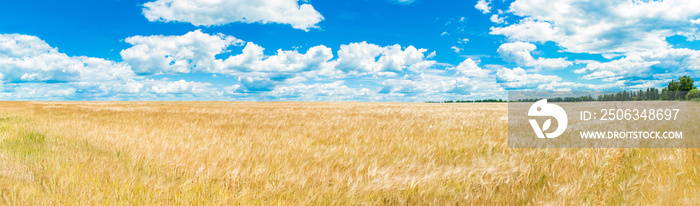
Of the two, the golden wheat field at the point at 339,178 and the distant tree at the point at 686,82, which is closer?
the golden wheat field at the point at 339,178

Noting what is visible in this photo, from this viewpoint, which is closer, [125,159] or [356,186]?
[356,186]

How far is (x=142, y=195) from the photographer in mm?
2465

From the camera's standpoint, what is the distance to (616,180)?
10.1 feet

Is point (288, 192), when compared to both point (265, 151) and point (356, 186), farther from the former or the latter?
point (265, 151)

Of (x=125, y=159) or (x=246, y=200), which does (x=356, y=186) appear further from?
(x=125, y=159)

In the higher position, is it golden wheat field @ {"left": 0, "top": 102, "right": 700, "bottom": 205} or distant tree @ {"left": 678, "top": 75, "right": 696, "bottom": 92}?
distant tree @ {"left": 678, "top": 75, "right": 696, "bottom": 92}

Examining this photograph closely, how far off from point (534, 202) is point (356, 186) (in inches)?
51.5

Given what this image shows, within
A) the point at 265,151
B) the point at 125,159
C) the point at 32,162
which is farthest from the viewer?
the point at 265,151

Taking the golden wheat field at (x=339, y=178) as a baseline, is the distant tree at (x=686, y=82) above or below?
above

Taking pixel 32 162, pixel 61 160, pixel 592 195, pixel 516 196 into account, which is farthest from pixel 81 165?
pixel 592 195

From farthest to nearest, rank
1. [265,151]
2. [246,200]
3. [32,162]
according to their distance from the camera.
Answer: [265,151] < [32,162] < [246,200]

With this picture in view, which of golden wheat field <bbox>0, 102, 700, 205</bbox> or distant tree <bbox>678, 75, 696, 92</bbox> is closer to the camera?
golden wheat field <bbox>0, 102, 700, 205</bbox>

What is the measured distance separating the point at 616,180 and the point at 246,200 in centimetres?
313

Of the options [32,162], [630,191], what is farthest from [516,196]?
[32,162]
